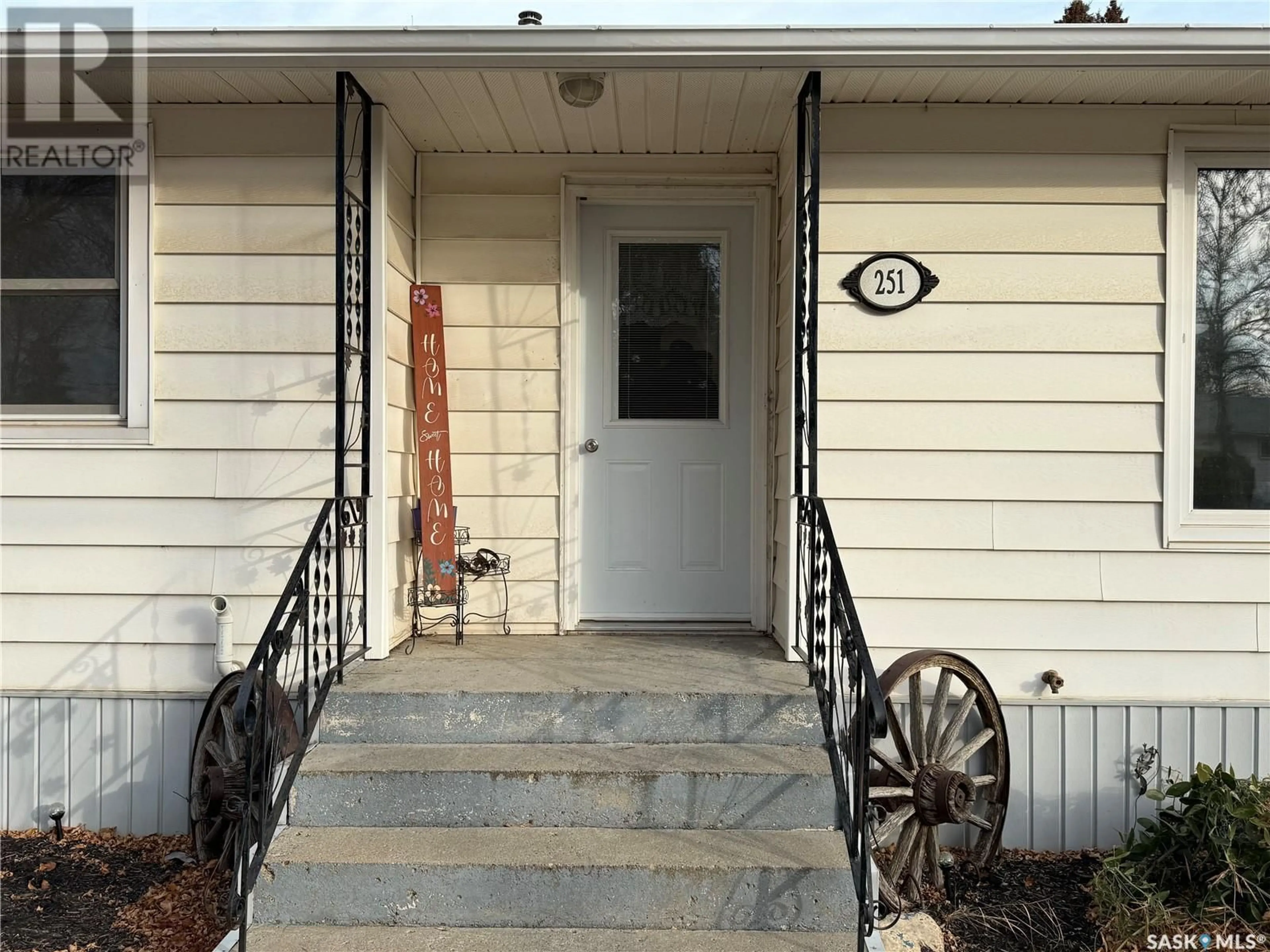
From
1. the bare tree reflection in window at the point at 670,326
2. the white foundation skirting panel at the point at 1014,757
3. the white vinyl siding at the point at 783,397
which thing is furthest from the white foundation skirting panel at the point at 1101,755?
the bare tree reflection in window at the point at 670,326

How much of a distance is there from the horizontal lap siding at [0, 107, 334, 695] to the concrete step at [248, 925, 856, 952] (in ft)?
4.47

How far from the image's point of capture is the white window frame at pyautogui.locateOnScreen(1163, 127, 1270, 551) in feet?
11.7

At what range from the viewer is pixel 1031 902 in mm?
3256

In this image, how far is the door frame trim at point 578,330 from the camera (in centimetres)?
414

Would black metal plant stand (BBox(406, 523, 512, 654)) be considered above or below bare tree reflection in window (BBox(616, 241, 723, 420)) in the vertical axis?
below

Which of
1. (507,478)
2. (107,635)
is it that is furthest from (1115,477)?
(107,635)

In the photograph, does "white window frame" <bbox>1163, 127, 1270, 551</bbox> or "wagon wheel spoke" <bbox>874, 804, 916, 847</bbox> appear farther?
"white window frame" <bbox>1163, 127, 1270, 551</bbox>

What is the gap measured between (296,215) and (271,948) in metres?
2.56

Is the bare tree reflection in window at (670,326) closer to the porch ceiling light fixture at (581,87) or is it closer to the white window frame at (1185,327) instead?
the porch ceiling light fixture at (581,87)

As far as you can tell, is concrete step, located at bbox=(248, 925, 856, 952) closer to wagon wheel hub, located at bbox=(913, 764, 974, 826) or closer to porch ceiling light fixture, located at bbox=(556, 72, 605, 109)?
wagon wheel hub, located at bbox=(913, 764, 974, 826)

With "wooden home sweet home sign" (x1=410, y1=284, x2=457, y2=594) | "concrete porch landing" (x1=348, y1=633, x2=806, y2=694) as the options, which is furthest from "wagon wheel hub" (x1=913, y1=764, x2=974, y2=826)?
"wooden home sweet home sign" (x1=410, y1=284, x2=457, y2=594)

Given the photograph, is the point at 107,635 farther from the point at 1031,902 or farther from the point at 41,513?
the point at 1031,902

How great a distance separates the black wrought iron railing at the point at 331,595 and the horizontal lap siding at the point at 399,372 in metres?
0.11

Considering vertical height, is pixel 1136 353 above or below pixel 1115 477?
above
